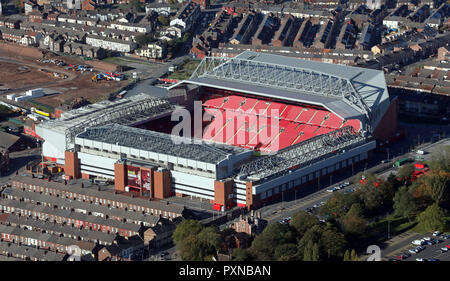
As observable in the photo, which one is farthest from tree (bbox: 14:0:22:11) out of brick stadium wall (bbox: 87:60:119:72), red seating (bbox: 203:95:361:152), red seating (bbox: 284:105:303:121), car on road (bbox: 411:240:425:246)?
car on road (bbox: 411:240:425:246)

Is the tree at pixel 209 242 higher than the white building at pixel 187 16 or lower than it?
lower

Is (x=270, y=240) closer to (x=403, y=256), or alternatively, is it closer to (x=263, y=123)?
(x=403, y=256)

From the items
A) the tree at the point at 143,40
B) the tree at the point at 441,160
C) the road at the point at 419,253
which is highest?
the tree at the point at 143,40

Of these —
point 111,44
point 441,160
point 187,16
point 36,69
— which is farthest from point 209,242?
point 187,16

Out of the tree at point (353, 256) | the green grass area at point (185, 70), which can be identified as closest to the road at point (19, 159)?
the green grass area at point (185, 70)

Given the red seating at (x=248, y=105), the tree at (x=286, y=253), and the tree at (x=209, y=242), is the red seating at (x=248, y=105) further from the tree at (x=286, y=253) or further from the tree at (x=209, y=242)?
the tree at (x=286, y=253)

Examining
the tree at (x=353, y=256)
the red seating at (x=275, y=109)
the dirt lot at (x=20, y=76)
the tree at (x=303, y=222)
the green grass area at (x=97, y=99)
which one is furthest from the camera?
the dirt lot at (x=20, y=76)

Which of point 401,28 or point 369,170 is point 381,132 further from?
point 401,28
